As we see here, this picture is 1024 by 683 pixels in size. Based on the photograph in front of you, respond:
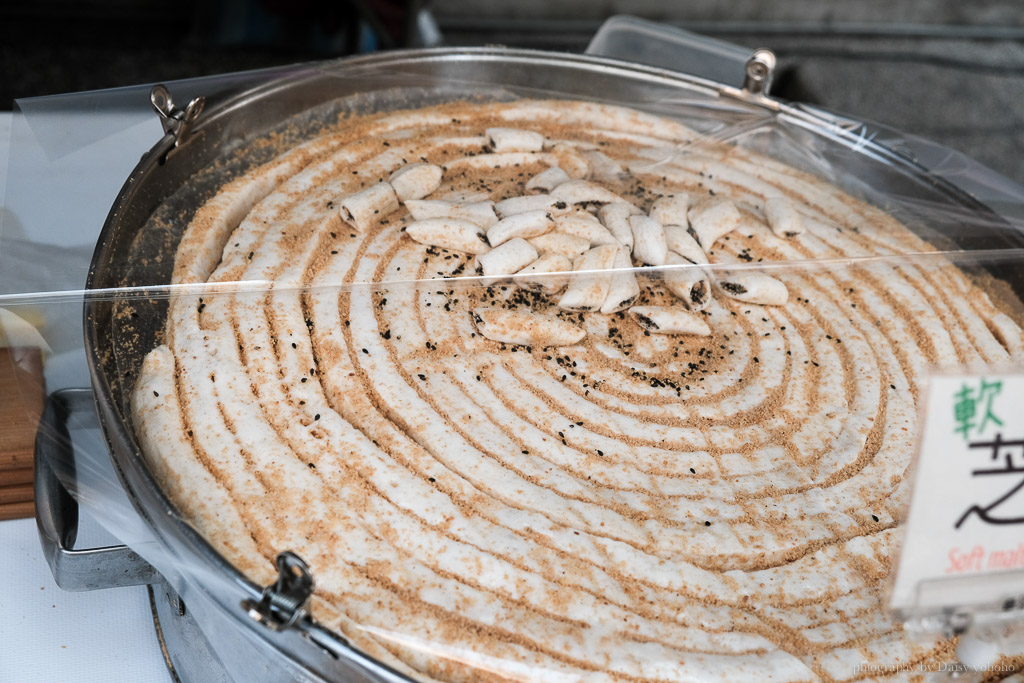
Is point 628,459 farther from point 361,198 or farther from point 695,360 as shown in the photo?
point 361,198

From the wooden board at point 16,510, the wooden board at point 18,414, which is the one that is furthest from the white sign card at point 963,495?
the wooden board at point 16,510

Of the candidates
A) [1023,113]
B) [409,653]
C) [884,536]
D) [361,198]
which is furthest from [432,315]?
[1023,113]

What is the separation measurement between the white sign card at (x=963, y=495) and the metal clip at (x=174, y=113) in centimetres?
170

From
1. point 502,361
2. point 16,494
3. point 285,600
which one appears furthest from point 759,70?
point 16,494

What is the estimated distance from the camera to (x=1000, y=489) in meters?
1.12

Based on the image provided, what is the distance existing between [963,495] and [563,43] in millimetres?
4341

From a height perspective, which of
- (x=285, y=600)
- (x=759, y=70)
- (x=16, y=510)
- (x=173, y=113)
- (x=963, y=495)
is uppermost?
(x=759, y=70)

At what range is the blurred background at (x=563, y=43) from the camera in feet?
15.4

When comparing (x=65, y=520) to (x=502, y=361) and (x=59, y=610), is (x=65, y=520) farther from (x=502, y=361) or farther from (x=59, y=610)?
(x=502, y=361)

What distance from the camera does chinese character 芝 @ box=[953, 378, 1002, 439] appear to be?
109 cm

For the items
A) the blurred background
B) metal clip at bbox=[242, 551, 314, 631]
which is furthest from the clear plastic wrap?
the blurred background

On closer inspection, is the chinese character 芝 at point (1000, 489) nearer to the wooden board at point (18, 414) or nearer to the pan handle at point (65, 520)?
the pan handle at point (65, 520)

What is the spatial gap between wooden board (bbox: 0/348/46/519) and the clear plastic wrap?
0.15 feet

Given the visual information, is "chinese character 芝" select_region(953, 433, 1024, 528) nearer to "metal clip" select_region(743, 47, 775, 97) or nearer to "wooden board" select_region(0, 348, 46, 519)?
"wooden board" select_region(0, 348, 46, 519)
